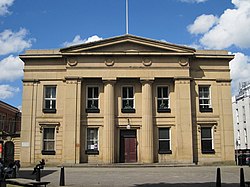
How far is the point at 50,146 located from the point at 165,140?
1140 centimetres

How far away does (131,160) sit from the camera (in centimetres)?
3278

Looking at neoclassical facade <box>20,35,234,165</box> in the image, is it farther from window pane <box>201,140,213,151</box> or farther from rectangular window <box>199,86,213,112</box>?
rectangular window <box>199,86,213,112</box>

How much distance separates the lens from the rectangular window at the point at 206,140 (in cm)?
3328

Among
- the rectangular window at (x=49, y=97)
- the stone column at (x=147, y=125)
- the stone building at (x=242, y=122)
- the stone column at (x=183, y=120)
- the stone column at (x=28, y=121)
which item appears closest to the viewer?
the stone column at (x=147, y=125)

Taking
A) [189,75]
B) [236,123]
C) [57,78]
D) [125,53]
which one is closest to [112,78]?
[125,53]

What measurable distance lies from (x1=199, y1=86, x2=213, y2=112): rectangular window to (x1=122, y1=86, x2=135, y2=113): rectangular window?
707cm

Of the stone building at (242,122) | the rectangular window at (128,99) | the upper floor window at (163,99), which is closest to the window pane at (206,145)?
the upper floor window at (163,99)

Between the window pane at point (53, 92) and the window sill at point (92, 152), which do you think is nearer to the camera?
the window sill at point (92, 152)

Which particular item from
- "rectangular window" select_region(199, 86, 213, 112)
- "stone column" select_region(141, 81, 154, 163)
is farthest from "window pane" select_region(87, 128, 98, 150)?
"rectangular window" select_region(199, 86, 213, 112)

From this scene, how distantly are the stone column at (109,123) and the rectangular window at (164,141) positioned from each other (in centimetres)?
474

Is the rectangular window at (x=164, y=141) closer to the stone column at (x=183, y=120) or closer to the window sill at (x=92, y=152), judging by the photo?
the stone column at (x=183, y=120)

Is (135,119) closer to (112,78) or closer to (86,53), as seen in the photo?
(112,78)

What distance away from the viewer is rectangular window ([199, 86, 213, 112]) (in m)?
34.0

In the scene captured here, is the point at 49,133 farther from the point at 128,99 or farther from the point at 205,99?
the point at 205,99
